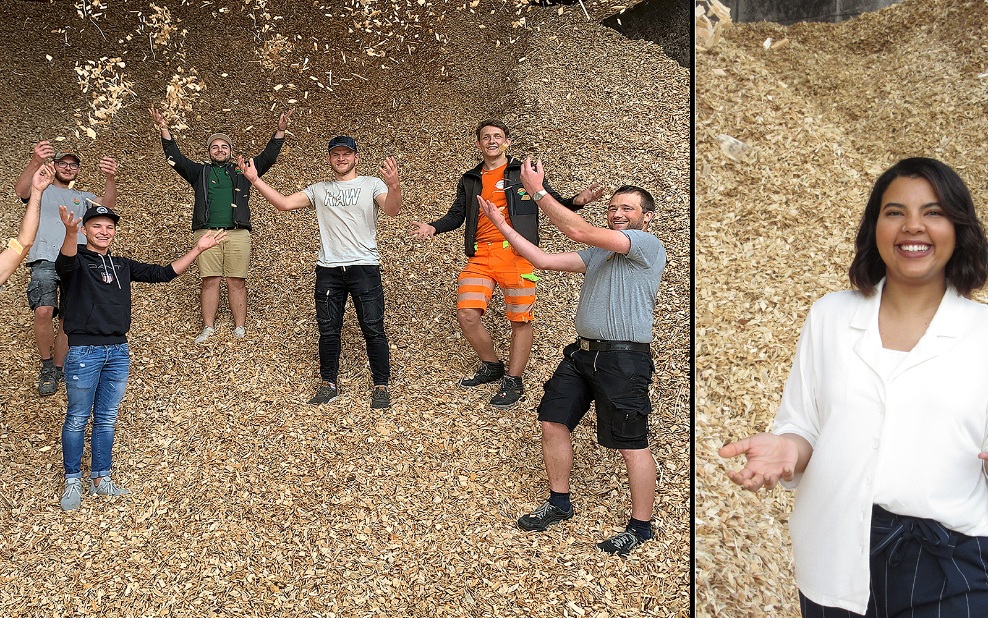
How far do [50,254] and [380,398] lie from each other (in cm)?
313

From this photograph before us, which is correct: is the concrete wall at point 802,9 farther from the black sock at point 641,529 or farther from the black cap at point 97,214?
the black cap at point 97,214

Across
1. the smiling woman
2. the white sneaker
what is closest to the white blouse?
the smiling woman

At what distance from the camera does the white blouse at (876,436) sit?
4.33 ft

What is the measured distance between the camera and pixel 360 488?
4.88m

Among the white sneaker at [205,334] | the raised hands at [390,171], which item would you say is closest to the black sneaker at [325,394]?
the white sneaker at [205,334]

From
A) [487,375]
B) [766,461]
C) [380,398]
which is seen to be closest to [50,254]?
[380,398]

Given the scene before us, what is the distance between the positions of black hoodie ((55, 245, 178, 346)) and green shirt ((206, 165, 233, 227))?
1839 mm

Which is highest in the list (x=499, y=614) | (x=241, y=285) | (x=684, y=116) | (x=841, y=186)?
(x=684, y=116)

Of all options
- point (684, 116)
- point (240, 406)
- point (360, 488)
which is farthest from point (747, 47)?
point (684, 116)

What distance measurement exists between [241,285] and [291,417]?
1.78 metres

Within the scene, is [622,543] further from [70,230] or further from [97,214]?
[97,214]

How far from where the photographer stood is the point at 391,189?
520 centimetres

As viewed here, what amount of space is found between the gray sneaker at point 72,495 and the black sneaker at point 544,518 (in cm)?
299

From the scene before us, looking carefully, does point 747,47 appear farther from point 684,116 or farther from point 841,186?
point 684,116
